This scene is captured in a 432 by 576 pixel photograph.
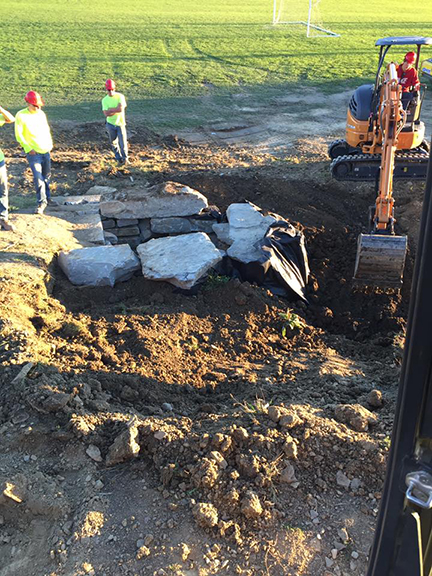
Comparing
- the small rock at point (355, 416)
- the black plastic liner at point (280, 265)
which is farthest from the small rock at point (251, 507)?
the black plastic liner at point (280, 265)

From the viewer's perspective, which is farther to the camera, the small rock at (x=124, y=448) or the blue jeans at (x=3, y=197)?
the blue jeans at (x=3, y=197)

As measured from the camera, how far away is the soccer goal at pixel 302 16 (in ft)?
99.2

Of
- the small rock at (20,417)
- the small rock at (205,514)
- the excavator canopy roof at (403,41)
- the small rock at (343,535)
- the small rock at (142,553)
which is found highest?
the excavator canopy roof at (403,41)

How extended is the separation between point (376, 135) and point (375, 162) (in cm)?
121

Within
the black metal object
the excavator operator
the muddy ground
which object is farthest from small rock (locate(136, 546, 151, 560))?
the excavator operator

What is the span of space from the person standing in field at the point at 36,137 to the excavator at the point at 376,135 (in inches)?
212

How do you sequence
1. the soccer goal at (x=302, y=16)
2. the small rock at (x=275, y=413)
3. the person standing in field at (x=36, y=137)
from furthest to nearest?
the soccer goal at (x=302, y=16), the person standing in field at (x=36, y=137), the small rock at (x=275, y=413)

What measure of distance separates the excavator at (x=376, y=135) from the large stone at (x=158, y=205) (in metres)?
3.18

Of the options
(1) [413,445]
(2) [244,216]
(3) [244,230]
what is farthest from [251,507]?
(2) [244,216]

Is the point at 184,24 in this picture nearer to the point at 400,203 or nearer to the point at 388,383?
the point at 400,203

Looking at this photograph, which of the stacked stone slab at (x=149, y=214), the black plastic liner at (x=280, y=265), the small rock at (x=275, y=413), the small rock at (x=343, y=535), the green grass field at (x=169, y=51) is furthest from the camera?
the green grass field at (x=169, y=51)

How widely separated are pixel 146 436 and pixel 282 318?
2.99 meters

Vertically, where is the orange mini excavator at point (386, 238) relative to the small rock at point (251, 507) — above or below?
above

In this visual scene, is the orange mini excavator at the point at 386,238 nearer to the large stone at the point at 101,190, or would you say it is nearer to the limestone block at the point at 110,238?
the limestone block at the point at 110,238
